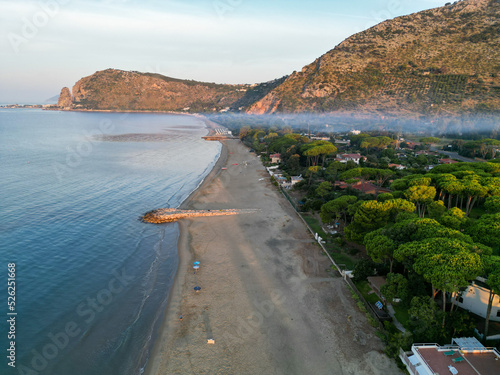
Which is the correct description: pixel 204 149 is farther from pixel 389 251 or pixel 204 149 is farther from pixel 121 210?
pixel 389 251

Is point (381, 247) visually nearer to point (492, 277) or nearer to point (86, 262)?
point (492, 277)

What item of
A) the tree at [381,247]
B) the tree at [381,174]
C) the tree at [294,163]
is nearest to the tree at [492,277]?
the tree at [381,247]

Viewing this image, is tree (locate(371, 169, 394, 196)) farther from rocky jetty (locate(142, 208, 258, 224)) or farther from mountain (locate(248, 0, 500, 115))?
mountain (locate(248, 0, 500, 115))

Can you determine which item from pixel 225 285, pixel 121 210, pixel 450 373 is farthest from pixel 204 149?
pixel 450 373

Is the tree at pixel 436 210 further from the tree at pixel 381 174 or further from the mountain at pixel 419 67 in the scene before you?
the mountain at pixel 419 67

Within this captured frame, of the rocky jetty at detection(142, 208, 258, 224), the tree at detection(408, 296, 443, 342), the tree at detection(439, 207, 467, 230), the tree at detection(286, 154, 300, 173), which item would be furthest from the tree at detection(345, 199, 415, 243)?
the tree at detection(286, 154, 300, 173)
